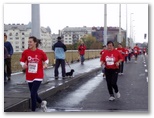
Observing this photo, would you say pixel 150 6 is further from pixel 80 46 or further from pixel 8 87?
pixel 80 46

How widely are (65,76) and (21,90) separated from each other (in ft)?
14.2

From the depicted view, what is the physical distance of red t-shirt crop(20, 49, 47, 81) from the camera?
793 centimetres

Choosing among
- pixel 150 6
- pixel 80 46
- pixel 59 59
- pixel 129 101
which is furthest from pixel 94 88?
pixel 80 46

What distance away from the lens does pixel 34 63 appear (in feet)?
26.0

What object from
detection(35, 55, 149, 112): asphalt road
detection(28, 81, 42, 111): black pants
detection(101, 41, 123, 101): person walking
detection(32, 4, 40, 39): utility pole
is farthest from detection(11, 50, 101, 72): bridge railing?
detection(28, 81, 42, 111): black pants

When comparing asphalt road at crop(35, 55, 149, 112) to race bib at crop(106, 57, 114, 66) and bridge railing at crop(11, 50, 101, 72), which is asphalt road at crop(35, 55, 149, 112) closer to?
race bib at crop(106, 57, 114, 66)

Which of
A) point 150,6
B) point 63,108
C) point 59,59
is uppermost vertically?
point 150,6

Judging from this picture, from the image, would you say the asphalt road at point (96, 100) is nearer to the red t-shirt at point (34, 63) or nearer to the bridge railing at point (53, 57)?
the red t-shirt at point (34, 63)

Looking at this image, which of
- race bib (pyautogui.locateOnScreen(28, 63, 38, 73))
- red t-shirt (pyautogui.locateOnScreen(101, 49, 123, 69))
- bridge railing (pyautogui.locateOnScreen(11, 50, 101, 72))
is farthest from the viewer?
bridge railing (pyautogui.locateOnScreen(11, 50, 101, 72))

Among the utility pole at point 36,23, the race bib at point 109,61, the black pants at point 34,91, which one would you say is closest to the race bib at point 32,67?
the black pants at point 34,91

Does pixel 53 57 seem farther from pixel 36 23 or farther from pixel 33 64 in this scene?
pixel 33 64

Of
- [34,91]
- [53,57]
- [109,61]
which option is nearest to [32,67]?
[34,91]

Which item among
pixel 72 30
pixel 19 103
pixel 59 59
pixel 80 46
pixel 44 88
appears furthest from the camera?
pixel 80 46

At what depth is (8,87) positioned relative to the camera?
434 inches
